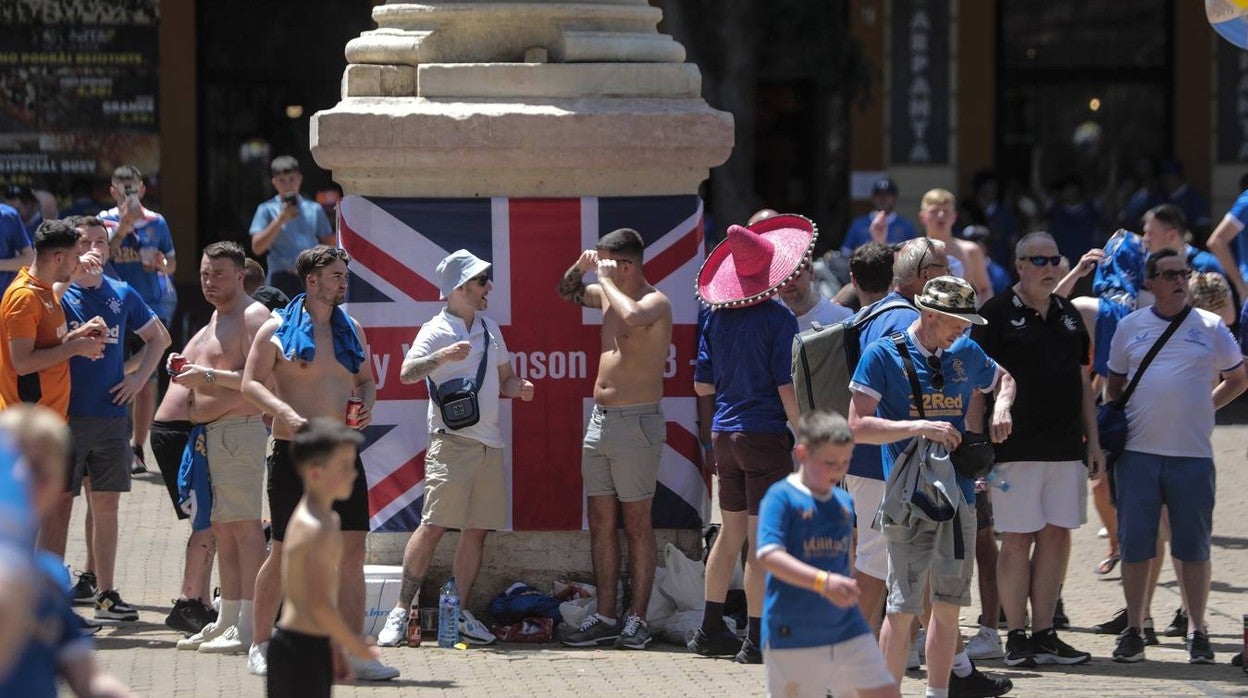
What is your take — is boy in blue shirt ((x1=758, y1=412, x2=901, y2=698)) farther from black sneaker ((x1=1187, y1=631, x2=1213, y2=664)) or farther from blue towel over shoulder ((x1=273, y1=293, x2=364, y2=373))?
black sneaker ((x1=1187, y1=631, x2=1213, y2=664))

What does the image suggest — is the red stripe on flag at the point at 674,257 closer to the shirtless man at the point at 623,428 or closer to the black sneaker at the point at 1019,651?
the shirtless man at the point at 623,428

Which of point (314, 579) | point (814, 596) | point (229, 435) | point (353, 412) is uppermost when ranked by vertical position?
point (353, 412)

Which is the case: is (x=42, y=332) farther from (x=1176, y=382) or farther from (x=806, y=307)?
(x=1176, y=382)

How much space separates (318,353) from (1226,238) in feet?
20.0

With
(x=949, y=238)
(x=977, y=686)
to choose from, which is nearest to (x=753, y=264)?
(x=977, y=686)

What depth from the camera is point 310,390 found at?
Answer: 332 inches

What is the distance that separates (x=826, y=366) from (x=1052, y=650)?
1.75m

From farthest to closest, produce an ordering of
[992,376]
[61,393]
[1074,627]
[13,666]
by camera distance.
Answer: [1074,627]
[61,393]
[992,376]
[13,666]

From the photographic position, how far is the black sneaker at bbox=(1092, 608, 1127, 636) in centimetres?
960

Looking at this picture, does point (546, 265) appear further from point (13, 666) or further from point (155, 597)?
point (13, 666)

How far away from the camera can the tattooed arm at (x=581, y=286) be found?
363 inches

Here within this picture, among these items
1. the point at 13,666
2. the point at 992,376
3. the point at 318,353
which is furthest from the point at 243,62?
the point at 13,666

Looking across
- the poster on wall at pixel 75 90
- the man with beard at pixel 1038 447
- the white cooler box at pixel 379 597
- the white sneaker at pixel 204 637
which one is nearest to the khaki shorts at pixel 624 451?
the white cooler box at pixel 379 597

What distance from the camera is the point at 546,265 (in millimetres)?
9555
